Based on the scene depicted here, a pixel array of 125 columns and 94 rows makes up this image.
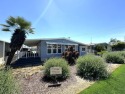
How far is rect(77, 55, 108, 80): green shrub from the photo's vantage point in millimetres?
11395

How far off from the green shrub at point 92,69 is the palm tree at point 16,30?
8.92 m

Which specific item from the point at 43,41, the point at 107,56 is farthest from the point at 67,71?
the point at 43,41

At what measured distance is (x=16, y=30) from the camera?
18.5 meters

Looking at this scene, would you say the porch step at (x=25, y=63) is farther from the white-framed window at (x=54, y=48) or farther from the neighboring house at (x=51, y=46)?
the white-framed window at (x=54, y=48)

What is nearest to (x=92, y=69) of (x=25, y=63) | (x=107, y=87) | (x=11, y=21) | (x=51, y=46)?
(x=107, y=87)

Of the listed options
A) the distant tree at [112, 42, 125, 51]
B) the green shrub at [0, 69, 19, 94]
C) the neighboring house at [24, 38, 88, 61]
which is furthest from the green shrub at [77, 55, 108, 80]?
the distant tree at [112, 42, 125, 51]

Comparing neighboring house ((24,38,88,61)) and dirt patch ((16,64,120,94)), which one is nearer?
dirt patch ((16,64,120,94))

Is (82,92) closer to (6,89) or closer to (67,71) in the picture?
(67,71)

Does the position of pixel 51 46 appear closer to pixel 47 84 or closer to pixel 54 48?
pixel 54 48

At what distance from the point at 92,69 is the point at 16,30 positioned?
10.9m

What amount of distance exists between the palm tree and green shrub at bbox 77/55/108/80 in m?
8.92

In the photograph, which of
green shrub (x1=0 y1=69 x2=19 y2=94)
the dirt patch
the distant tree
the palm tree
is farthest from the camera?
the distant tree

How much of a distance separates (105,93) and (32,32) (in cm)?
1343

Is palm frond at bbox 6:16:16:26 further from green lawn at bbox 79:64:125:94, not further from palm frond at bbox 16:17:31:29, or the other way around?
green lawn at bbox 79:64:125:94
